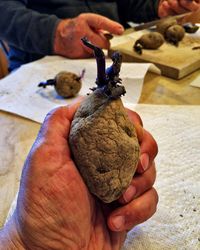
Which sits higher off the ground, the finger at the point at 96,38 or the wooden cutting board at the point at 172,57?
the finger at the point at 96,38

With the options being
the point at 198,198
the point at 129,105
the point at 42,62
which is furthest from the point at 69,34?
the point at 198,198

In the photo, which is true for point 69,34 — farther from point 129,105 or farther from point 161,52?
point 129,105

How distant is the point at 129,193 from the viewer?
57 centimetres

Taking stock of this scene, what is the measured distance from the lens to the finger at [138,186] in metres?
0.57

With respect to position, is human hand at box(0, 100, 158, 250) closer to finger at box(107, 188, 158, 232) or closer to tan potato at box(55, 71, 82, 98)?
finger at box(107, 188, 158, 232)

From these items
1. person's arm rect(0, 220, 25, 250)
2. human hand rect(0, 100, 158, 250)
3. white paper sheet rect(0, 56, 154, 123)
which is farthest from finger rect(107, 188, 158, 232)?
white paper sheet rect(0, 56, 154, 123)

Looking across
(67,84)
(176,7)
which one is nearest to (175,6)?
(176,7)

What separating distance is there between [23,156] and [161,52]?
840 mm

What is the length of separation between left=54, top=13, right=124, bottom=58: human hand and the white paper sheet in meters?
0.05

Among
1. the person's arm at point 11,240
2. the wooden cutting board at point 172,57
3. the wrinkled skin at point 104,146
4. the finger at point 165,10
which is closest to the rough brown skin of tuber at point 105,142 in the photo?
the wrinkled skin at point 104,146

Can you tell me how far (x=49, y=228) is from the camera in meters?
0.49

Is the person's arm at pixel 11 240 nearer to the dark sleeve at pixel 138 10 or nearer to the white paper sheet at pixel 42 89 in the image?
the white paper sheet at pixel 42 89

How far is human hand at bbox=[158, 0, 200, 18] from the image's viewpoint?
1.80 metres

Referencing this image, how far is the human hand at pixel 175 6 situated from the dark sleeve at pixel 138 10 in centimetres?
4
